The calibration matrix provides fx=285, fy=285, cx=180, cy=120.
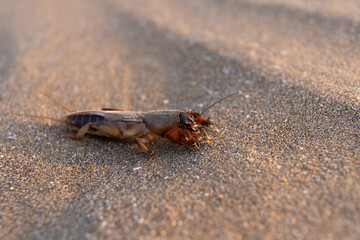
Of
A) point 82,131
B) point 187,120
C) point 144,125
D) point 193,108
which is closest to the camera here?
point 187,120

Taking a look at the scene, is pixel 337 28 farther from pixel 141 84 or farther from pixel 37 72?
pixel 37 72

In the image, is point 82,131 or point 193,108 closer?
point 82,131

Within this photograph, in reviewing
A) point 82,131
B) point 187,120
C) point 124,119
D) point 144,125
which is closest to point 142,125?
point 144,125

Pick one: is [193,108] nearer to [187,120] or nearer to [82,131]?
[187,120]

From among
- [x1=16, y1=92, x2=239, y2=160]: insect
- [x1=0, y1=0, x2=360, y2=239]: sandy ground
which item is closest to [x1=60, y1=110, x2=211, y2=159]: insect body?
[x1=16, y1=92, x2=239, y2=160]: insect

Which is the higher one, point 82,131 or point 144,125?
point 144,125

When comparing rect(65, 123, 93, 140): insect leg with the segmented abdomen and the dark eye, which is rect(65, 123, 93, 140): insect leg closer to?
the segmented abdomen

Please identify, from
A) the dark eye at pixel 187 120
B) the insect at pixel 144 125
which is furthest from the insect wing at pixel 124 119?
the dark eye at pixel 187 120
